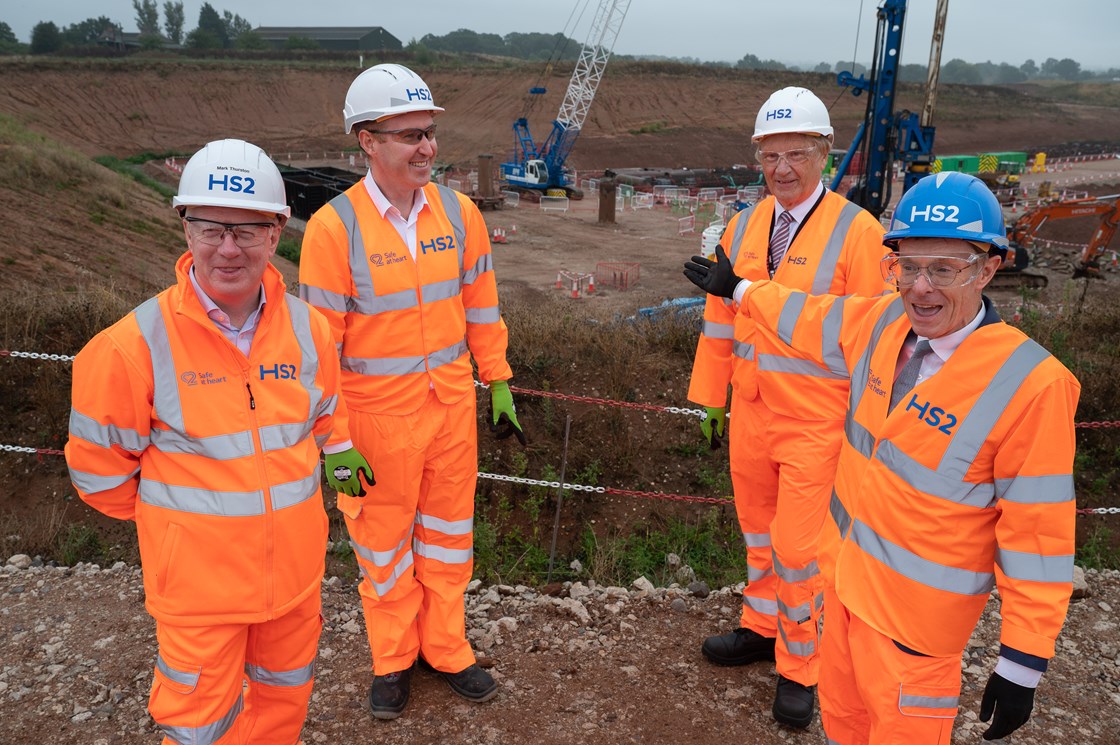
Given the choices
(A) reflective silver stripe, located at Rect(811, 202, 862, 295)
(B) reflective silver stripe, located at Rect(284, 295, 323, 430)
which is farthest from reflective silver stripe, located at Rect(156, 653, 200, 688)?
(A) reflective silver stripe, located at Rect(811, 202, 862, 295)

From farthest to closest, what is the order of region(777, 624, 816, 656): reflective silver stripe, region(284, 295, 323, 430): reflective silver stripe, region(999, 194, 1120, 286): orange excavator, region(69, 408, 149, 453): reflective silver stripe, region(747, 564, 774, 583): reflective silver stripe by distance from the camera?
region(999, 194, 1120, 286): orange excavator, region(747, 564, 774, 583): reflective silver stripe, region(777, 624, 816, 656): reflective silver stripe, region(284, 295, 323, 430): reflective silver stripe, region(69, 408, 149, 453): reflective silver stripe

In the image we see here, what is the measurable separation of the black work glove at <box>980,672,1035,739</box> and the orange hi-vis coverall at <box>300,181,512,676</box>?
2.16 metres

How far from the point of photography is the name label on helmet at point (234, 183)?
2.29 metres

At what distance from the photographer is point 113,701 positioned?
11.4 feet

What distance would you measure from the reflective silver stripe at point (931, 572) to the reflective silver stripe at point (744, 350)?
132 centimetres

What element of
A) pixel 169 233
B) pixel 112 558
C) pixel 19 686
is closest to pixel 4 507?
pixel 112 558

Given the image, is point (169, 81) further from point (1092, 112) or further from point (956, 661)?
point (1092, 112)

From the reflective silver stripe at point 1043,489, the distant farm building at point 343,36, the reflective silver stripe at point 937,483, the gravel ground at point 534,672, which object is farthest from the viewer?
the distant farm building at point 343,36

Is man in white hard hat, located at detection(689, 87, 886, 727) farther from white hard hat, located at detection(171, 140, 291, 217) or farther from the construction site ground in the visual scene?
white hard hat, located at detection(171, 140, 291, 217)

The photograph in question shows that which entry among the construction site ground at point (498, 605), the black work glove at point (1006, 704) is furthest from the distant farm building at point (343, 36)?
the black work glove at point (1006, 704)

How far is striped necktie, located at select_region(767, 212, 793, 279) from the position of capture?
11.8 ft

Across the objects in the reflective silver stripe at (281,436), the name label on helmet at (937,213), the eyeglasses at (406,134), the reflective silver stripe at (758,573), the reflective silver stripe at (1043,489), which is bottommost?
the reflective silver stripe at (758,573)

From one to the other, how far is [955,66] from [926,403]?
188360 millimetres

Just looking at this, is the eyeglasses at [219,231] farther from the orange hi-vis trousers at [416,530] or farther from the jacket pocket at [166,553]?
the orange hi-vis trousers at [416,530]
